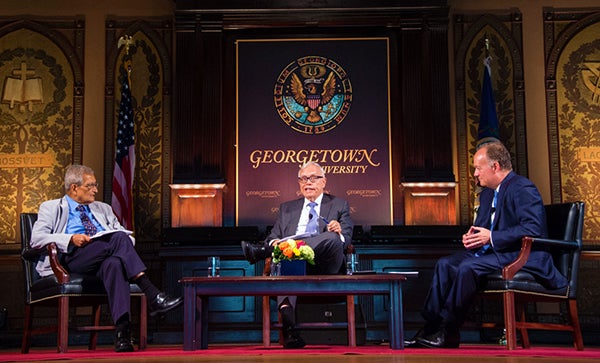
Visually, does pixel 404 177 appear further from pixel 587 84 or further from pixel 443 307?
pixel 443 307

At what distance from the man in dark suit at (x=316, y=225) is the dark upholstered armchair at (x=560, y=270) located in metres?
1.00

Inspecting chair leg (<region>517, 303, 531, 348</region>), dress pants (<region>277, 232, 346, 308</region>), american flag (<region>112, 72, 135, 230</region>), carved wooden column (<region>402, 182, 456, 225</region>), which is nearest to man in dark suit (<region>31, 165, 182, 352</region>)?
dress pants (<region>277, 232, 346, 308</region>)

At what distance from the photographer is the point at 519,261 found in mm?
4688

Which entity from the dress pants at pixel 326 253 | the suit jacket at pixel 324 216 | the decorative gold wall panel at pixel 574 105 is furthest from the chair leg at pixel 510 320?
the decorative gold wall panel at pixel 574 105

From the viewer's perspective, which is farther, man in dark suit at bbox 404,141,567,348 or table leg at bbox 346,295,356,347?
table leg at bbox 346,295,356,347

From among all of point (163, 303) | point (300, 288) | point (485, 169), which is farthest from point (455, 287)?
point (163, 303)

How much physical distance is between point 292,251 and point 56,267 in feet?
4.96

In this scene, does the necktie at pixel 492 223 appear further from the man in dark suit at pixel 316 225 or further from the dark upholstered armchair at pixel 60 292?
the dark upholstered armchair at pixel 60 292

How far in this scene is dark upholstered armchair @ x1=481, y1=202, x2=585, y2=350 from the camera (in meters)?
4.67

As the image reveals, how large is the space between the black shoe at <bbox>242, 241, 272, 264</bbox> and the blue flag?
9.22 ft

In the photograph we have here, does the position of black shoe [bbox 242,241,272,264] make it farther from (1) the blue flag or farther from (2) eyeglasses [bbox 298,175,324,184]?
(1) the blue flag

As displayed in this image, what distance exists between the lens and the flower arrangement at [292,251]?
4816mm

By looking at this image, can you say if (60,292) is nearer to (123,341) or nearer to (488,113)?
(123,341)

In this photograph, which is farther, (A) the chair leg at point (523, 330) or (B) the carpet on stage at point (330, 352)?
(A) the chair leg at point (523, 330)
